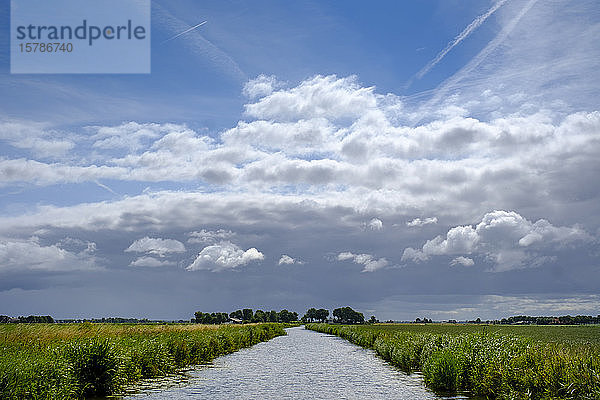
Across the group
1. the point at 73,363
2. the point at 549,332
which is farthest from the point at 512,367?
the point at 549,332

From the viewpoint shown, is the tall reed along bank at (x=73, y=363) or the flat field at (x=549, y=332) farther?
the flat field at (x=549, y=332)

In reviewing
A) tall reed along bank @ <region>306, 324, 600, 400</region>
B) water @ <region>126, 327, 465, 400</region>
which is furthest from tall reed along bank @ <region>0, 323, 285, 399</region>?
tall reed along bank @ <region>306, 324, 600, 400</region>

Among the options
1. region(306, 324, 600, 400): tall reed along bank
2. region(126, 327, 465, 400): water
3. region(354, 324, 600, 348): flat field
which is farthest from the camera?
region(354, 324, 600, 348): flat field

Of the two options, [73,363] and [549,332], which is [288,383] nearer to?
[73,363]

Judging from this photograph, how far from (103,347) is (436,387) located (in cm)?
1778

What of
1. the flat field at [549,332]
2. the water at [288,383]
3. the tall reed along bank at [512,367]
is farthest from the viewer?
the flat field at [549,332]

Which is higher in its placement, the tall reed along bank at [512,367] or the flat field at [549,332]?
the tall reed along bank at [512,367]

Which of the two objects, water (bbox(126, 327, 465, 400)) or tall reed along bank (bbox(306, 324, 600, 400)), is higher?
tall reed along bank (bbox(306, 324, 600, 400))

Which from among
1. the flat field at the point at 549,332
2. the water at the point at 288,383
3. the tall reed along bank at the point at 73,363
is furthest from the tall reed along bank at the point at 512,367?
the tall reed along bank at the point at 73,363

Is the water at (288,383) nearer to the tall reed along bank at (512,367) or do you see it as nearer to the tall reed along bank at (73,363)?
the tall reed along bank at (73,363)

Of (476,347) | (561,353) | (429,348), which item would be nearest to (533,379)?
(561,353)

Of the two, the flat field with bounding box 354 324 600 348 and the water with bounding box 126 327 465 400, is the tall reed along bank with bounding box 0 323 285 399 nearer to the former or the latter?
the water with bounding box 126 327 465 400

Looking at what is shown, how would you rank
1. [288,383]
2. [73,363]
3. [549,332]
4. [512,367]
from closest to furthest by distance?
1. [512,367]
2. [73,363]
3. [288,383]
4. [549,332]

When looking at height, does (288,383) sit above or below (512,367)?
below
